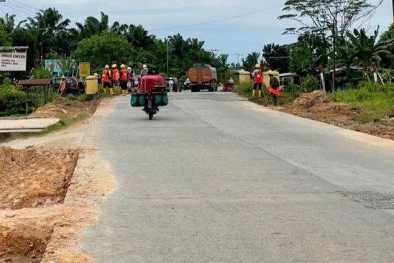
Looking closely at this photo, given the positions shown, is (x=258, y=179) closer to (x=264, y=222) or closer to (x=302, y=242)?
(x=264, y=222)

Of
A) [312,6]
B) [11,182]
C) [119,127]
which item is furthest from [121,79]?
[11,182]

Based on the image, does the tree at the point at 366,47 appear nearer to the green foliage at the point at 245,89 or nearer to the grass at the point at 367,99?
the grass at the point at 367,99

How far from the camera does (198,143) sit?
14.5m

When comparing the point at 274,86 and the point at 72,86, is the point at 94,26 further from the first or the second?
Result: the point at 274,86

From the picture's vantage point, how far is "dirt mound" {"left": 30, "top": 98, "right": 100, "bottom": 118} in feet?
80.8

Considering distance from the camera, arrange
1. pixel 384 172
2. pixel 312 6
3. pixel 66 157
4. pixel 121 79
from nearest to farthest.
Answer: pixel 384 172, pixel 66 157, pixel 121 79, pixel 312 6

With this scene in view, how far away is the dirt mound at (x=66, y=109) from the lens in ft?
80.8

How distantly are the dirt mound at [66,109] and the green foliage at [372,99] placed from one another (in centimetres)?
1034

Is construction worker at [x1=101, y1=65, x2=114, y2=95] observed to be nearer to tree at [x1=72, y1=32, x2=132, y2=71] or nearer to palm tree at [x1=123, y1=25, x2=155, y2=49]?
tree at [x1=72, y1=32, x2=132, y2=71]

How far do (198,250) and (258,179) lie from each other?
13.3ft

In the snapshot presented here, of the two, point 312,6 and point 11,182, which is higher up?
point 312,6

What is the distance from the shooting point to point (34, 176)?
1160 centimetres

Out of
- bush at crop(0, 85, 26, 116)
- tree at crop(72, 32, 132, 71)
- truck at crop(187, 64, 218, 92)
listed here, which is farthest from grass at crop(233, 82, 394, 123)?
tree at crop(72, 32, 132, 71)

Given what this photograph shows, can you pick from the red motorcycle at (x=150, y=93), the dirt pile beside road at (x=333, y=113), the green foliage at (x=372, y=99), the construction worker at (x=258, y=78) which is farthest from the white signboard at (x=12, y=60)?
the red motorcycle at (x=150, y=93)
